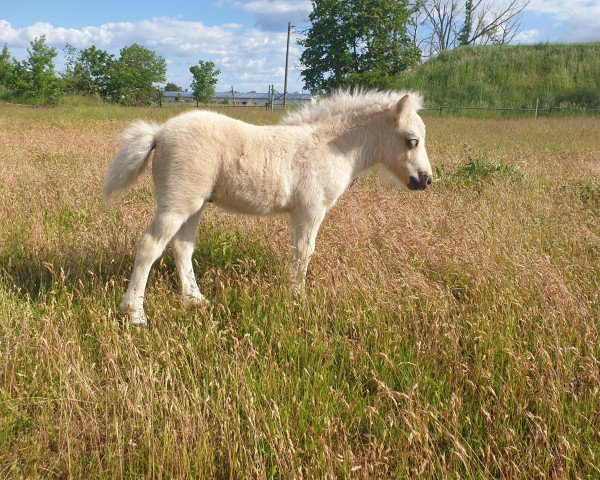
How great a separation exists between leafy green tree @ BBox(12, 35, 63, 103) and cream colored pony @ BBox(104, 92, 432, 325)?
36322 millimetres

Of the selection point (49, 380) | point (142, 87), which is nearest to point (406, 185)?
point (49, 380)

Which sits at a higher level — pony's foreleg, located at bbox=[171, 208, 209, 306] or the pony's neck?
the pony's neck

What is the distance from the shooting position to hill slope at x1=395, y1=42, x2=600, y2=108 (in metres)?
28.3

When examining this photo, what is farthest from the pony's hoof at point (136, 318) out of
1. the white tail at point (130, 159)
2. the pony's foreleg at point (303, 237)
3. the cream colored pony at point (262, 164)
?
the pony's foreleg at point (303, 237)

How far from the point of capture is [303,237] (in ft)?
13.4

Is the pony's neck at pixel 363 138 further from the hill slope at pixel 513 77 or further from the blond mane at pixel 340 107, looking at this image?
the hill slope at pixel 513 77

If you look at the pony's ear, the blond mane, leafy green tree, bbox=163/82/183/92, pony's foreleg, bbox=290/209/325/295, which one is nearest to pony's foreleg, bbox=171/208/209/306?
pony's foreleg, bbox=290/209/325/295

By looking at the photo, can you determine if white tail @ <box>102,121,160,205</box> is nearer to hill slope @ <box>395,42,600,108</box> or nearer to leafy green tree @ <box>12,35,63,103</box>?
hill slope @ <box>395,42,600,108</box>

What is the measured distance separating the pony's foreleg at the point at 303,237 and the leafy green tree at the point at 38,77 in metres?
36.7

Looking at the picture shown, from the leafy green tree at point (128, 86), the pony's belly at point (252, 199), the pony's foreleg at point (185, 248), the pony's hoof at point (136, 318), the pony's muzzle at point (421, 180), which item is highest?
the leafy green tree at point (128, 86)

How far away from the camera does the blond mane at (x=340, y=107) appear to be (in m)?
4.45

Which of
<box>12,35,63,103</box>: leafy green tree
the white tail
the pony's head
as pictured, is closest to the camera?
the white tail

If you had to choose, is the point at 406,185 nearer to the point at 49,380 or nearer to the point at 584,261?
the point at 584,261

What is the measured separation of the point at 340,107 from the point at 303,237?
126 cm
